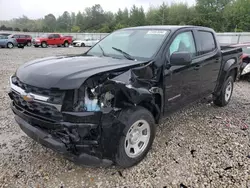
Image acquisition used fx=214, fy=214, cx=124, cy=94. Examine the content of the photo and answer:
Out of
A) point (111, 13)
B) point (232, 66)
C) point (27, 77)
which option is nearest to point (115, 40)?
point (27, 77)

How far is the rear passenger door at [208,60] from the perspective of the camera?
400 cm

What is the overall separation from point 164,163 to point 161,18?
222 ft

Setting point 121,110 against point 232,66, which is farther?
point 232,66

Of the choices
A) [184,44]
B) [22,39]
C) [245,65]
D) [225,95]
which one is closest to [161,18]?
[22,39]

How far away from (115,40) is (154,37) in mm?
793

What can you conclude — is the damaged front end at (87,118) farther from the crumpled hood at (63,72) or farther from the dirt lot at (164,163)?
the dirt lot at (164,163)

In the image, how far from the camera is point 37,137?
8.00 ft

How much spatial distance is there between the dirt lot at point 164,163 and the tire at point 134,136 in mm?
178

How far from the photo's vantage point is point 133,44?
3.50m

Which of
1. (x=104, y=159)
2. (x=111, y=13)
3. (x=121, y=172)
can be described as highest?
(x=111, y=13)

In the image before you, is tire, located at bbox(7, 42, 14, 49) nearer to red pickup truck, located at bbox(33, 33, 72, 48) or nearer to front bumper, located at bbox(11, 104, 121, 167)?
red pickup truck, located at bbox(33, 33, 72, 48)

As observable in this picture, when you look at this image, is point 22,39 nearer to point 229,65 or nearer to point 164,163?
point 229,65

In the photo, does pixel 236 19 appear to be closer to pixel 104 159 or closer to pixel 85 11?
pixel 85 11

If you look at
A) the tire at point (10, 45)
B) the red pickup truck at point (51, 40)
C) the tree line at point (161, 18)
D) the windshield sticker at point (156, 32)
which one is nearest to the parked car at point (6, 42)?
the tire at point (10, 45)
